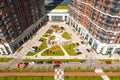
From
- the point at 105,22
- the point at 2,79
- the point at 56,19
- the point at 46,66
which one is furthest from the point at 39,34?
the point at 105,22

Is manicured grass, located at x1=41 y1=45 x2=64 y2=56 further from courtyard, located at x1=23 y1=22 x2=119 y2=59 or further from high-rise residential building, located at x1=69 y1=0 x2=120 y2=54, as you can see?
high-rise residential building, located at x1=69 y1=0 x2=120 y2=54

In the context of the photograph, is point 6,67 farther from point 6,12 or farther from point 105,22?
point 105,22

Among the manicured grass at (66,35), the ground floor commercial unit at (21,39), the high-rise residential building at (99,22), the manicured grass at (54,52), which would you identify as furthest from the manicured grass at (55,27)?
the manicured grass at (54,52)

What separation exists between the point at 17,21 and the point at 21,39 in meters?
14.5

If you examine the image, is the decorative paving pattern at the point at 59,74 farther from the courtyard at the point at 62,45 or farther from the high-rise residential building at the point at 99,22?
the high-rise residential building at the point at 99,22

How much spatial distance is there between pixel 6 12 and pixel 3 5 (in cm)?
423

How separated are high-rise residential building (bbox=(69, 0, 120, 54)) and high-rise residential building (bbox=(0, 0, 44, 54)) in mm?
30312

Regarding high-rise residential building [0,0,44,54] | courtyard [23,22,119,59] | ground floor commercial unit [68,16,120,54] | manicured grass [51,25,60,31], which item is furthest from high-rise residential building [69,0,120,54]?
high-rise residential building [0,0,44,54]

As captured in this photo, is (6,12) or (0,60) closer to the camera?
(6,12)

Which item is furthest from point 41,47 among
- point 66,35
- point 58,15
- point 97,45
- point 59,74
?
point 58,15

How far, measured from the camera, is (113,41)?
78500 mm

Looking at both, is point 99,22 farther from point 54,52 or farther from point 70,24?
point 70,24

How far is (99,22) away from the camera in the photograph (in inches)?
2980

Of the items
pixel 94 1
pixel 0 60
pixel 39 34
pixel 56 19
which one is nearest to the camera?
pixel 94 1
